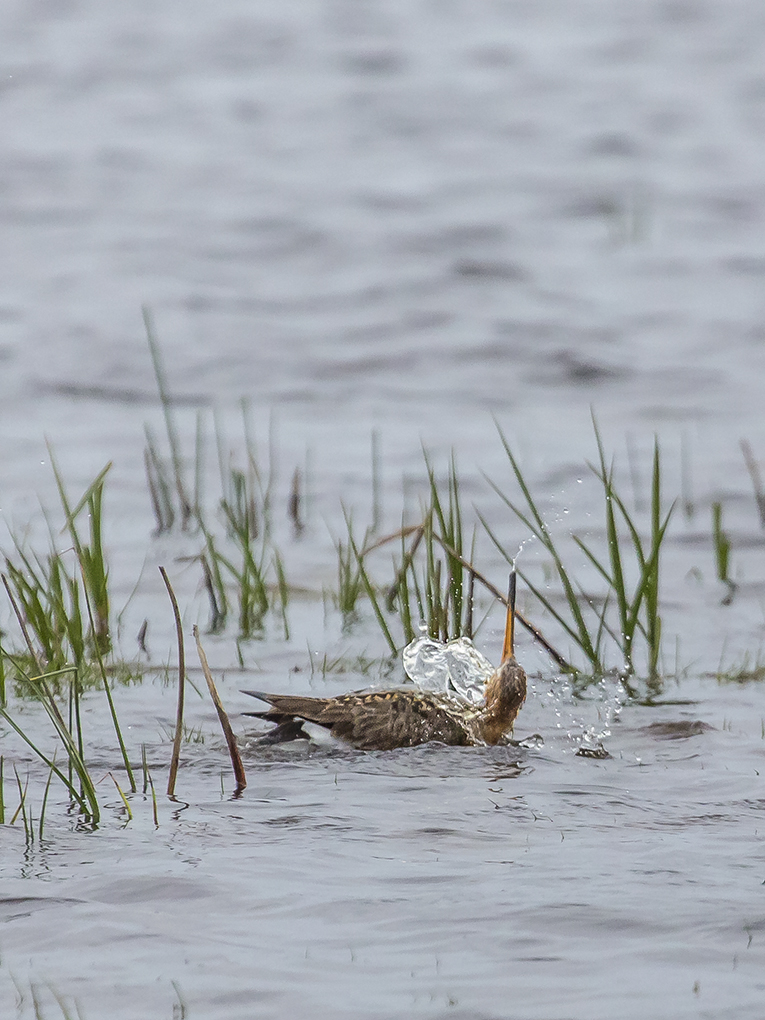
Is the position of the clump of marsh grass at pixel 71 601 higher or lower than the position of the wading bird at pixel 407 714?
higher

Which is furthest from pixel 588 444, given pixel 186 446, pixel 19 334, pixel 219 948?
pixel 219 948

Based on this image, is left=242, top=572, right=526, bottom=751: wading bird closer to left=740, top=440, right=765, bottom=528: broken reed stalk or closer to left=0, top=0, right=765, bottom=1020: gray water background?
left=0, top=0, right=765, bottom=1020: gray water background

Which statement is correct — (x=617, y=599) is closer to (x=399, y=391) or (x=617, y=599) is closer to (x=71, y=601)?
(x=71, y=601)

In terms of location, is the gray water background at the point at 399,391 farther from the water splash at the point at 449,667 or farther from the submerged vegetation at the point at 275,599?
the water splash at the point at 449,667

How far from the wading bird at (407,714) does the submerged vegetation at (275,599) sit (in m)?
0.30

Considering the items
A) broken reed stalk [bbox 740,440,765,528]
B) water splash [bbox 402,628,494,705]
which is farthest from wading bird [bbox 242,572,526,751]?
broken reed stalk [bbox 740,440,765,528]

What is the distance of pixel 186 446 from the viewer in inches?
429

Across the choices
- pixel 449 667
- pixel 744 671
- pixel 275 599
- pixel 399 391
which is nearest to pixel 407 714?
pixel 449 667

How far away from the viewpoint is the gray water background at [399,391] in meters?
4.03

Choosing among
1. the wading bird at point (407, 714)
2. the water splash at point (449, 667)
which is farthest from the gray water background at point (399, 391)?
the water splash at point (449, 667)

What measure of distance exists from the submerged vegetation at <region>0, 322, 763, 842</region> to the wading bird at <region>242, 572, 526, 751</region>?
1.00 ft

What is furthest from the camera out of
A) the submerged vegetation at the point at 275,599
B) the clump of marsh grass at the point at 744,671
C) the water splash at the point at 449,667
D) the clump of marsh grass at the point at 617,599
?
the clump of marsh grass at the point at 744,671

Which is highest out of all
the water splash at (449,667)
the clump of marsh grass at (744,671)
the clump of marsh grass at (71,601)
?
the clump of marsh grass at (71,601)

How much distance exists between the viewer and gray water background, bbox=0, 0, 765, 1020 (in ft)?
13.2
